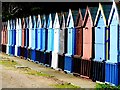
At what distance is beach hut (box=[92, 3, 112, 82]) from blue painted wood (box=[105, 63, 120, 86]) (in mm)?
473

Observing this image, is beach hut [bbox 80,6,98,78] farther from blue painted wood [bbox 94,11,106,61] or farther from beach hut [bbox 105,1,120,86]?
beach hut [bbox 105,1,120,86]

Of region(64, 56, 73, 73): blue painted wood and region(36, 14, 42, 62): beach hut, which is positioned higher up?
region(36, 14, 42, 62): beach hut

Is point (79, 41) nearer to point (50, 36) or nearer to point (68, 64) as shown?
point (68, 64)

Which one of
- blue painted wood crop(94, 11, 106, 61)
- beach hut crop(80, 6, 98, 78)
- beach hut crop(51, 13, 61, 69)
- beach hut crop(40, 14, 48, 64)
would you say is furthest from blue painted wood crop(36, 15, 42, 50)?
blue painted wood crop(94, 11, 106, 61)

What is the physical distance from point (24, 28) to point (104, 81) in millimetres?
14962

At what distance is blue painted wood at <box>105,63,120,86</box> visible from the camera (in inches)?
550

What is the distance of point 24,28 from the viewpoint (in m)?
29.2

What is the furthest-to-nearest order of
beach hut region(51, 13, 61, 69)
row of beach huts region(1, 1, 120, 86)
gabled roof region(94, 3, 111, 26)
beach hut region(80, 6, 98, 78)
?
beach hut region(51, 13, 61, 69) → beach hut region(80, 6, 98, 78) → gabled roof region(94, 3, 111, 26) → row of beach huts region(1, 1, 120, 86)

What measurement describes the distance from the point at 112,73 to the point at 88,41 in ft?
9.07

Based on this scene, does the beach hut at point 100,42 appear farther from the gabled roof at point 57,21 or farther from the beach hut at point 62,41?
the gabled roof at point 57,21

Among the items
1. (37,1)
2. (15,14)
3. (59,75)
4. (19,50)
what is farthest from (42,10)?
(59,75)

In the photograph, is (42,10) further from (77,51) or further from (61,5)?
(77,51)

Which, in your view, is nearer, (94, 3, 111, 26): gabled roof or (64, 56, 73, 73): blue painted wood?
(94, 3, 111, 26): gabled roof

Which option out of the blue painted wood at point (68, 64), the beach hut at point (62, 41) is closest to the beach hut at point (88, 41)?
the blue painted wood at point (68, 64)
